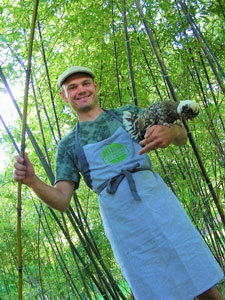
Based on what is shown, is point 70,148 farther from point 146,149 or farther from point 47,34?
point 47,34

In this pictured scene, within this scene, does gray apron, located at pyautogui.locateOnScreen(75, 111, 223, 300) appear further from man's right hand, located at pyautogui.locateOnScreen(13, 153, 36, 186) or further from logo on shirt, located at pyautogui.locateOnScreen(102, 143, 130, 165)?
man's right hand, located at pyautogui.locateOnScreen(13, 153, 36, 186)

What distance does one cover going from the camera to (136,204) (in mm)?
1304

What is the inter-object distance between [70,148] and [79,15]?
1.21 meters

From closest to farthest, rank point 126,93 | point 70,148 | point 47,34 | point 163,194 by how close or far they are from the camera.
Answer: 1. point 163,194
2. point 70,148
3. point 47,34
4. point 126,93

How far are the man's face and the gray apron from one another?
0.28 metres

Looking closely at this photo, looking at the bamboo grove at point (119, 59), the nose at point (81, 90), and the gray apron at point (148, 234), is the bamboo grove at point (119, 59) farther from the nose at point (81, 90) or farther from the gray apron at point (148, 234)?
the gray apron at point (148, 234)

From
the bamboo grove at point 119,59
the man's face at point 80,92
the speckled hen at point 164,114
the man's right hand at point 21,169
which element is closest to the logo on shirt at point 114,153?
the speckled hen at point 164,114

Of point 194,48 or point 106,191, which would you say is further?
point 194,48

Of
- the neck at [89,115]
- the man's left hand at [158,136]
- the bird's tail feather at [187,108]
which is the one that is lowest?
the man's left hand at [158,136]

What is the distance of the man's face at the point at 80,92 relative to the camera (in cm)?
151

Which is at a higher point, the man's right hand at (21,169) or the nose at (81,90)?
the nose at (81,90)

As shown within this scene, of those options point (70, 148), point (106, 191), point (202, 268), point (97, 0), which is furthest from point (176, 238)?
point (97, 0)

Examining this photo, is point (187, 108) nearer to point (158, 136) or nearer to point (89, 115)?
point (158, 136)

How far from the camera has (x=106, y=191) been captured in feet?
4.46
